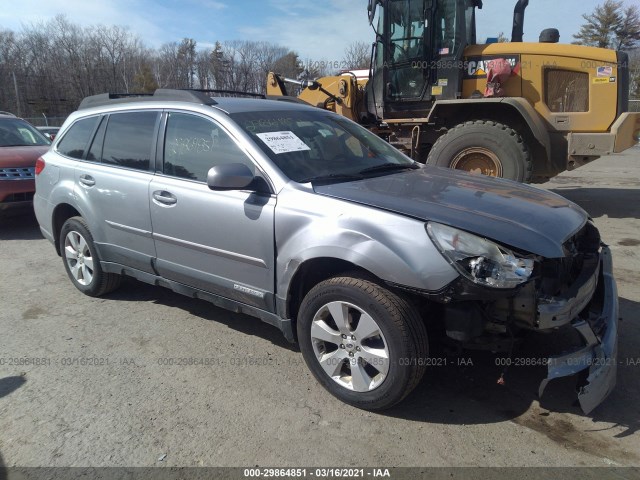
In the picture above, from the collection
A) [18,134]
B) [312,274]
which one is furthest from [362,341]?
[18,134]

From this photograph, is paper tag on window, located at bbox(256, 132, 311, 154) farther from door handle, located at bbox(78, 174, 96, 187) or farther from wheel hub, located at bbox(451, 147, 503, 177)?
wheel hub, located at bbox(451, 147, 503, 177)

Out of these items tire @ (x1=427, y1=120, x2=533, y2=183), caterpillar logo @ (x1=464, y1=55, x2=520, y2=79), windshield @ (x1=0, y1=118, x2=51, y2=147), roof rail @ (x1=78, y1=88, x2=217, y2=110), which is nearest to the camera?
roof rail @ (x1=78, y1=88, x2=217, y2=110)

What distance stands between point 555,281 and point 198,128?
2.62 metres

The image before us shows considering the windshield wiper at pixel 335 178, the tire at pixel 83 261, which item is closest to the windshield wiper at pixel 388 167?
the windshield wiper at pixel 335 178

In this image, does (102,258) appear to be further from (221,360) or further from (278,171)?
(278,171)

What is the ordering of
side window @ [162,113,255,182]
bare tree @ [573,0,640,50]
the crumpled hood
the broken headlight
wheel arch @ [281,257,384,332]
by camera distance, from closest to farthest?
the broken headlight → the crumpled hood → wheel arch @ [281,257,384,332] → side window @ [162,113,255,182] → bare tree @ [573,0,640,50]

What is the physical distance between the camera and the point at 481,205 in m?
2.82

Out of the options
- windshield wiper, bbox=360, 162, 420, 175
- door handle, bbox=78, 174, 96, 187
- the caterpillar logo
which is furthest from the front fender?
the caterpillar logo

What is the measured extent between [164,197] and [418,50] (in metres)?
6.03

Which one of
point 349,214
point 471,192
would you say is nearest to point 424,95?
point 471,192

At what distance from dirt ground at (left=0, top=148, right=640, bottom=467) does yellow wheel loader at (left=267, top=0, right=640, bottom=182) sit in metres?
3.64

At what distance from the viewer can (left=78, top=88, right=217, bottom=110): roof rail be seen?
3684 mm

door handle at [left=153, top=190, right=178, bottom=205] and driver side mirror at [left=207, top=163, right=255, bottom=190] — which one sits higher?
driver side mirror at [left=207, top=163, right=255, bottom=190]

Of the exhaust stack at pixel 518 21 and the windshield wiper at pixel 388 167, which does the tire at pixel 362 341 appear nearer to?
the windshield wiper at pixel 388 167
